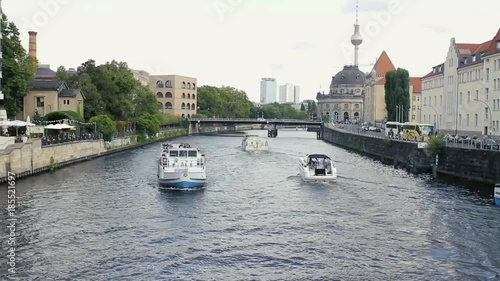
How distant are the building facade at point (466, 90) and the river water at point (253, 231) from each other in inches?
1254

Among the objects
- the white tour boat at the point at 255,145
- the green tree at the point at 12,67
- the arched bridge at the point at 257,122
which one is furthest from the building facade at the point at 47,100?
the arched bridge at the point at 257,122

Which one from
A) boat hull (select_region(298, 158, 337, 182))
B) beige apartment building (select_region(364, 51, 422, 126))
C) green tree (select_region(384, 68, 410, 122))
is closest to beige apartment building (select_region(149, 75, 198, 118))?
beige apartment building (select_region(364, 51, 422, 126))

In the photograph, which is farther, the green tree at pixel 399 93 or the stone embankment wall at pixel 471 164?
the green tree at pixel 399 93

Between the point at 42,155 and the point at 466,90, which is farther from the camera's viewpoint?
the point at 466,90

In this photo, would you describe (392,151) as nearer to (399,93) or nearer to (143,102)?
(399,93)

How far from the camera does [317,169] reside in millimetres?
52750

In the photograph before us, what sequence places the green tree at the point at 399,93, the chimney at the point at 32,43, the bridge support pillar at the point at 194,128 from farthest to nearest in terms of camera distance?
1. the bridge support pillar at the point at 194,128
2. the chimney at the point at 32,43
3. the green tree at the point at 399,93

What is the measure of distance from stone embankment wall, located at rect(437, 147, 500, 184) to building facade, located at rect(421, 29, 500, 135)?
12330mm

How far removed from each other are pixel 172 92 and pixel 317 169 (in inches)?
5688

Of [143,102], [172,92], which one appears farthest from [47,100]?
[172,92]

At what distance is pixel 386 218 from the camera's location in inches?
1394

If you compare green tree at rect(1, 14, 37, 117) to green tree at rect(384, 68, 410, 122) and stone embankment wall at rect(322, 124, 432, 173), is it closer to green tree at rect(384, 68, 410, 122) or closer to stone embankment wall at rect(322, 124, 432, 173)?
stone embankment wall at rect(322, 124, 432, 173)

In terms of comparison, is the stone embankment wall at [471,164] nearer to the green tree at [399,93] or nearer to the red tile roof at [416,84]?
the green tree at [399,93]

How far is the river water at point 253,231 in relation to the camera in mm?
24688
